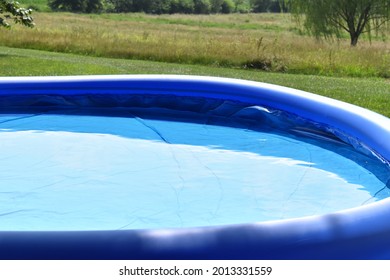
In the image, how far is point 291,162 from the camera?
434 centimetres

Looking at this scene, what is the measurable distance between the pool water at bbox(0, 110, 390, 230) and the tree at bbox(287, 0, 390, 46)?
37.9ft

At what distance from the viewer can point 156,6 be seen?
54656mm

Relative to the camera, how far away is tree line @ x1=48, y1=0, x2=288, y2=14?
163 feet

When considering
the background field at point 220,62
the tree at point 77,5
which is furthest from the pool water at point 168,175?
the tree at point 77,5

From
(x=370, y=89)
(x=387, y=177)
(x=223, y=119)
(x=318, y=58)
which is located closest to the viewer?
(x=387, y=177)

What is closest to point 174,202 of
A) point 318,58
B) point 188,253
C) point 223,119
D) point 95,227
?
point 95,227

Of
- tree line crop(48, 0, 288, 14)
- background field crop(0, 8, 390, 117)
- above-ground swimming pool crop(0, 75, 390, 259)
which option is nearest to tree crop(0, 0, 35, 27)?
background field crop(0, 8, 390, 117)

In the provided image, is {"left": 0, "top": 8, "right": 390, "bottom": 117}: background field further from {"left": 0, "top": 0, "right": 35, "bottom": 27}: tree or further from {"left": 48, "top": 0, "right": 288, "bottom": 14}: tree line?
{"left": 48, "top": 0, "right": 288, "bottom": 14}: tree line

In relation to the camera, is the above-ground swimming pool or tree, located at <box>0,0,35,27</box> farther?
tree, located at <box>0,0,35,27</box>

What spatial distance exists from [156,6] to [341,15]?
39353 millimetres

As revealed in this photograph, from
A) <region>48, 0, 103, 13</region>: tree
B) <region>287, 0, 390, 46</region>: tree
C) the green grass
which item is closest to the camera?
the green grass

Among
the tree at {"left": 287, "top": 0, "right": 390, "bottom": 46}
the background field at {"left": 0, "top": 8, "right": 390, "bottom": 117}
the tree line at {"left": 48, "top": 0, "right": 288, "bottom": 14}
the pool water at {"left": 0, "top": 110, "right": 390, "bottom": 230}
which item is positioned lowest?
the tree line at {"left": 48, "top": 0, "right": 288, "bottom": 14}
